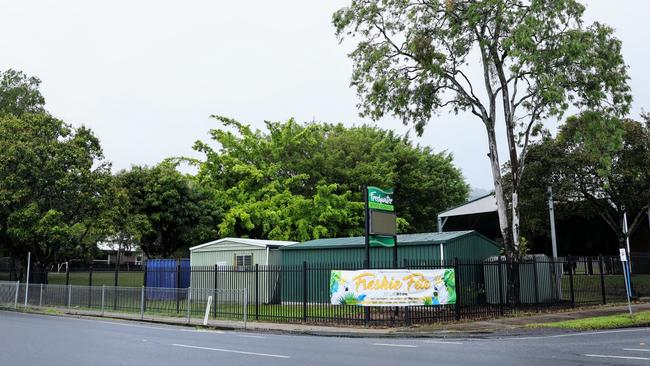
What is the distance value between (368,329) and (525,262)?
860 cm

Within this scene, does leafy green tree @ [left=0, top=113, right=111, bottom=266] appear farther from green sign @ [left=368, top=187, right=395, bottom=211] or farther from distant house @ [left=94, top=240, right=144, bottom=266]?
distant house @ [left=94, top=240, right=144, bottom=266]

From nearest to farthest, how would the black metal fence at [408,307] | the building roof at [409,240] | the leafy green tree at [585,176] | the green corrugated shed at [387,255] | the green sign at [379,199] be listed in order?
the black metal fence at [408,307] < the green sign at [379,199] < the green corrugated shed at [387,255] < the building roof at [409,240] < the leafy green tree at [585,176]

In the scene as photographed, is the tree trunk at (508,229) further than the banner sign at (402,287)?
Yes

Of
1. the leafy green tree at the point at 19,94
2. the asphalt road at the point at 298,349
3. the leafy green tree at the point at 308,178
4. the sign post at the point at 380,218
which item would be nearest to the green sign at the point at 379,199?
the sign post at the point at 380,218

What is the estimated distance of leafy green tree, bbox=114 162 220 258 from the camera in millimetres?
39219

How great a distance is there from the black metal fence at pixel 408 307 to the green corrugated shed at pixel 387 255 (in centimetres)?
7

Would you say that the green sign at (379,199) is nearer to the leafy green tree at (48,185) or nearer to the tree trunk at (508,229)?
the tree trunk at (508,229)

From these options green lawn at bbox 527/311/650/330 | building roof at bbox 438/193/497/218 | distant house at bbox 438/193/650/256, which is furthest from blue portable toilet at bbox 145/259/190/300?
distant house at bbox 438/193/650/256

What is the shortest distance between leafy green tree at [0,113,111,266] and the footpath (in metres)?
9.91

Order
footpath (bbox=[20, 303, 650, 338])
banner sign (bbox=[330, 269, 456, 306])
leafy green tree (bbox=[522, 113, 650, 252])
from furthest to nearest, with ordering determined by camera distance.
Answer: leafy green tree (bbox=[522, 113, 650, 252]) → banner sign (bbox=[330, 269, 456, 306]) → footpath (bbox=[20, 303, 650, 338])

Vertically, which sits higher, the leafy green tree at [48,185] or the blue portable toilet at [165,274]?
the leafy green tree at [48,185]

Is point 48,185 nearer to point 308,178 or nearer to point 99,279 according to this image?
point 99,279

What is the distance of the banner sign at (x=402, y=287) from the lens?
1806cm

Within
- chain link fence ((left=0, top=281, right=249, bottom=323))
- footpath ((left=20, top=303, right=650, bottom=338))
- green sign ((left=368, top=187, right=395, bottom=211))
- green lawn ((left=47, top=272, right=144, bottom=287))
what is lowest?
footpath ((left=20, top=303, right=650, bottom=338))
